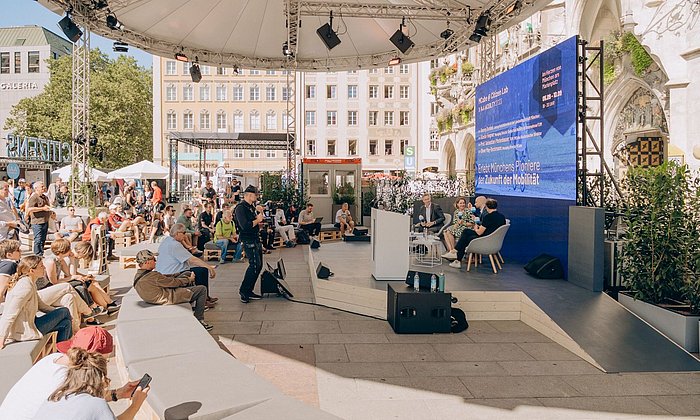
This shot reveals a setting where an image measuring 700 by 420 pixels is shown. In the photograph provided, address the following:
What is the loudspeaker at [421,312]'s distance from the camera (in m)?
7.27

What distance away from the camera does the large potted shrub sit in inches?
264

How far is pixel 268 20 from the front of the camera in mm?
15844

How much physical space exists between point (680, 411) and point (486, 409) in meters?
1.64

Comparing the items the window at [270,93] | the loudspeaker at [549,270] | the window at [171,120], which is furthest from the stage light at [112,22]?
the window at [171,120]

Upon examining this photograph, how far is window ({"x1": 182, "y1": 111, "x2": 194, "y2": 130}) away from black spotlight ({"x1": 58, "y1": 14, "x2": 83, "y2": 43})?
1880 inches

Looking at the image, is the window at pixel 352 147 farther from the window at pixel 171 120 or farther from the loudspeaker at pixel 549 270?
the loudspeaker at pixel 549 270

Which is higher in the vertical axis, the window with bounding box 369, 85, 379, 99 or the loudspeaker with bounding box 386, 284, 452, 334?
the window with bounding box 369, 85, 379, 99

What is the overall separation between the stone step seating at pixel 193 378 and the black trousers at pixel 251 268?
3790mm

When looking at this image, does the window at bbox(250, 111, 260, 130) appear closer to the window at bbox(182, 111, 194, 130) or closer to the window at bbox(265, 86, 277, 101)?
the window at bbox(265, 86, 277, 101)

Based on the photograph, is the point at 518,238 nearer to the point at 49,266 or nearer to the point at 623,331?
the point at 623,331

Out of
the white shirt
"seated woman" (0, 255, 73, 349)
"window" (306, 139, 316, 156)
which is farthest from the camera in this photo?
"window" (306, 139, 316, 156)

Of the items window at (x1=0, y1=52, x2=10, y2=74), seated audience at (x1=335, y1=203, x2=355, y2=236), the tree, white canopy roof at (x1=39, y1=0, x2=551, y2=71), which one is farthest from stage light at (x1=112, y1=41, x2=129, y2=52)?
window at (x1=0, y1=52, x2=10, y2=74)

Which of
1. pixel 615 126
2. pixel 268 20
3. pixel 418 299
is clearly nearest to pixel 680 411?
pixel 418 299

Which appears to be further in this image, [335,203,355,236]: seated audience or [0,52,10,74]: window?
[0,52,10,74]: window
